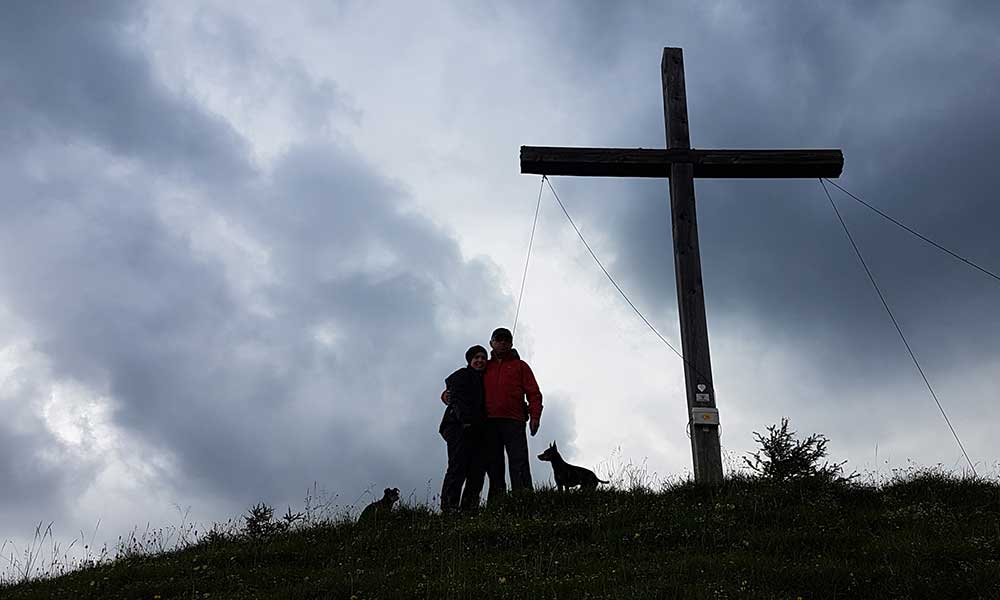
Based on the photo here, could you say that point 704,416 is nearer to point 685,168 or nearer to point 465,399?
point 465,399

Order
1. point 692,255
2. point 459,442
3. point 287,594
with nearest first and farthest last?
point 287,594 < point 459,442 < point 692,255

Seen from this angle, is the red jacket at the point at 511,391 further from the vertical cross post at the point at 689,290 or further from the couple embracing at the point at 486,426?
the vertical cross post at the point at 689,290

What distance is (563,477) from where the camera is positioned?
11.4 metres

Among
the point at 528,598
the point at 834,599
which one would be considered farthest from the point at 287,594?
the point at 834,599

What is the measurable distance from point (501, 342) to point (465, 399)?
864 millimetres

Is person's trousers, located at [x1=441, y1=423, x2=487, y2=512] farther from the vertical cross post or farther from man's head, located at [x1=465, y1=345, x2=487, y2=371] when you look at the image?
the vertical cross post

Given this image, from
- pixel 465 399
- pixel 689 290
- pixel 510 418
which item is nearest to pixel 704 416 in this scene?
pixel 689 290

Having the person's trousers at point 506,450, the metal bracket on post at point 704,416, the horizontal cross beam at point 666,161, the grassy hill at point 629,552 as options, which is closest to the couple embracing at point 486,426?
the person's trousers at point 506,450

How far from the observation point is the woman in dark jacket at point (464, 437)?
1077 cm

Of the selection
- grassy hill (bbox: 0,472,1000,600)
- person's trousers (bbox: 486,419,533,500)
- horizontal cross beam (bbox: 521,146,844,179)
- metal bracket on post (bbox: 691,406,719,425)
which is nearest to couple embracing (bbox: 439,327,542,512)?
person's trousers (bbox: 486,419,533,500)

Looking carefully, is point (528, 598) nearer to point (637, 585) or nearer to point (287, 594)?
point (637, 585)

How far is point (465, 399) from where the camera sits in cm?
1083

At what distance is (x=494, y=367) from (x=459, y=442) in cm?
100

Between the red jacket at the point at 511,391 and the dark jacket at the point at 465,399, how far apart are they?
0.36ft
